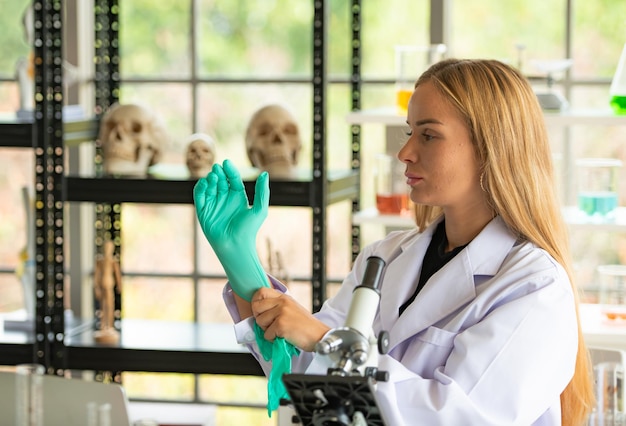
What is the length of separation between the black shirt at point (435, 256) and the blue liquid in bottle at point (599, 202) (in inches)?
35.3

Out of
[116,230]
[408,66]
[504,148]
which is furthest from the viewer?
[116,230]

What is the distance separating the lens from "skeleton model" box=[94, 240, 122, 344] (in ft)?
9.67

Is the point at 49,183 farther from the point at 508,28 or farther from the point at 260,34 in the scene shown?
the point at 508,28

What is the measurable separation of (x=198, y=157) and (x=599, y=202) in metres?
1.08

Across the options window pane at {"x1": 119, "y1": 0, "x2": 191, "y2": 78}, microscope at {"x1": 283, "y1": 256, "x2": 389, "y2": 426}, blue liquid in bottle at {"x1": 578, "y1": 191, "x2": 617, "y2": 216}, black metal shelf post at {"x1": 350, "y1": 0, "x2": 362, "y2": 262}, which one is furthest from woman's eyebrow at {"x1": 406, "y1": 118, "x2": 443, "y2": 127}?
window pane at {"x1": 119, "y1": 0, "x2": 191, "y2": 78}

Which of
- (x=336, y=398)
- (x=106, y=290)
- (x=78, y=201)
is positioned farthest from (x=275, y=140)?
(x=336, y=398)

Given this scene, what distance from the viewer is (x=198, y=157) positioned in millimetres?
2826

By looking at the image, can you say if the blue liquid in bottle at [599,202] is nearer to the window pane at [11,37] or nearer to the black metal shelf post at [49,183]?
the black metal shelf post at [49,183]

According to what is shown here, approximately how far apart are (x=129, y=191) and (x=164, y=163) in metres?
0.50

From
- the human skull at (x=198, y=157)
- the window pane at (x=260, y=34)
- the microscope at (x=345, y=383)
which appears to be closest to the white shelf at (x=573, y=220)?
the human skull at (x=198, y=157)

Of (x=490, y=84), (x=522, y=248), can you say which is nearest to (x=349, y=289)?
(x=522, y=248)

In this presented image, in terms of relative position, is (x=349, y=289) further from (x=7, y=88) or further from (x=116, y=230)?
(x=7, y=88)

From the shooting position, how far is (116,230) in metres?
3.17

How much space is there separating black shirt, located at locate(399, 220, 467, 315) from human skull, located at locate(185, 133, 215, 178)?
1.14 m
